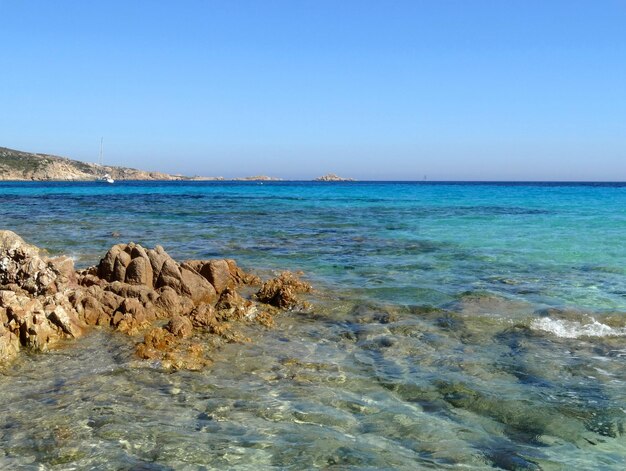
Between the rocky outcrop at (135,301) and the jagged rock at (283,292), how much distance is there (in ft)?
0.06

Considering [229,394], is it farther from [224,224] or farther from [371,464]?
[224,224]

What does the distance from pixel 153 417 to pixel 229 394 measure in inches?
36.7

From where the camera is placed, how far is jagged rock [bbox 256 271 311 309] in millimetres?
10391

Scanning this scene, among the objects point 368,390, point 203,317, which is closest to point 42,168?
point 203,317

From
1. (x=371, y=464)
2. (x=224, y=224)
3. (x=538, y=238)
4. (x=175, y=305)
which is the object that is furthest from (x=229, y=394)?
(x=224, y=224)

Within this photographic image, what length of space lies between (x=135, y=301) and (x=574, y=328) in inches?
290

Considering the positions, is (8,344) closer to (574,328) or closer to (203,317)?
Result: (203,317)

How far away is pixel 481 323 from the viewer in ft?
30.9

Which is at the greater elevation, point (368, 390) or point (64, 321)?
point (64, 321)

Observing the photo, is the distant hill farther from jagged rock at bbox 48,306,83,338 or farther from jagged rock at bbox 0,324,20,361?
jagged rock at bbox 0,324,20,361

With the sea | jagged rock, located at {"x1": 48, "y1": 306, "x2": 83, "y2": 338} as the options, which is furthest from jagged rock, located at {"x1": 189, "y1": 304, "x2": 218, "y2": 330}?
jagged rock, located at {"x1": 48, "y1": 306, "x2": 83, "y2": 338}

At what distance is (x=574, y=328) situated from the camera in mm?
9164

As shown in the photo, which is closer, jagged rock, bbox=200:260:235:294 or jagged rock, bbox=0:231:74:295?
jagged rock, bbox=0:231:74:295

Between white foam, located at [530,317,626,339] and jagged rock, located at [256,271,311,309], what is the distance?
426cm
